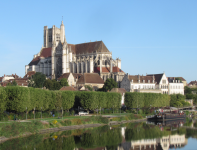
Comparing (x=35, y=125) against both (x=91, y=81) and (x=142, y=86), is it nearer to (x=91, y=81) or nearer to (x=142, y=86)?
(x=142, y=86)

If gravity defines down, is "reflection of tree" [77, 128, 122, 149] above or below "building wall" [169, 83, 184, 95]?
Answer: below

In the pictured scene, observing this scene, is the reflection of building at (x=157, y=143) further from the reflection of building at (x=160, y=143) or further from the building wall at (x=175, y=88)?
the building wall at (x=175, y=88)

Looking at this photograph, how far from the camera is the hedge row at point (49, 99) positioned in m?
48.1

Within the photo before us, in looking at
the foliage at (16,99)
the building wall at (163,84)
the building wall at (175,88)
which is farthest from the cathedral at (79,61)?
the foliage at (16,99)

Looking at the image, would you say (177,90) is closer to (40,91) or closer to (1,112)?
(40,91)

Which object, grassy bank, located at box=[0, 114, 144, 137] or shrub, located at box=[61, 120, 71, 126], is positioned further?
shrub, located at box=[61, 120, 71, 126]

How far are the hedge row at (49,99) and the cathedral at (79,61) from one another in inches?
1987

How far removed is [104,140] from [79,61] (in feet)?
287

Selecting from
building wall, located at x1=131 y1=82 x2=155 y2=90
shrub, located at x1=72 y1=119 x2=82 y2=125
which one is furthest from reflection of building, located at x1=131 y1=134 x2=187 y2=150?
building wall, located at x1=131 y1=82 x2=155 y2=90

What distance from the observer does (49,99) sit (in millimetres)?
56031

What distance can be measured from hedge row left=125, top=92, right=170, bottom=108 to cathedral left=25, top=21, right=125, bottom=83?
32309 millimetres

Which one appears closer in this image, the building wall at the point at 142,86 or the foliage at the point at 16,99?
the foliage at the point at 16,99

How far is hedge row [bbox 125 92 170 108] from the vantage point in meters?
76.7

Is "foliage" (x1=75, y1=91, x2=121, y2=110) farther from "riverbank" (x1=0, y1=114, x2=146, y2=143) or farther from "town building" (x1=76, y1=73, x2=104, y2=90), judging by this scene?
"town building" (x1=76, y1=73, x2=104, y2=90)
